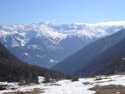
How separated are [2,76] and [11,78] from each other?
8.94m

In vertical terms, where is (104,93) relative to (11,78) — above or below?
below

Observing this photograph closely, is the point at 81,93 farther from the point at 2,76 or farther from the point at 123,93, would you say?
the point at 2,76

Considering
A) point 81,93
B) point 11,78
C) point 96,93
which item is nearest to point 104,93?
point 96,93

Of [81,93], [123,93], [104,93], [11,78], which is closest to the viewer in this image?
[123,93]

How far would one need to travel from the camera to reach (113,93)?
49750mm

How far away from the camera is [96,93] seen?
171 feet

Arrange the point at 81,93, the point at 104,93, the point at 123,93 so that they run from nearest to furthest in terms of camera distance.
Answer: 1. the point at 123,93
2. the point at 104,93
3. the point at 81,93

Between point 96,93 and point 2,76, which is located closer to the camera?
point 96,93

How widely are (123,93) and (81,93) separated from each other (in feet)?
36.2

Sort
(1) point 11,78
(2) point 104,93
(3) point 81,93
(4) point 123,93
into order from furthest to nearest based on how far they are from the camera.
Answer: (1) point 11,78
(3) point 81,93
(2) point 104,93
(4) point 123,93

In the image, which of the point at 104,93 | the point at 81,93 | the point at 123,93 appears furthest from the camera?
the point at 81,93

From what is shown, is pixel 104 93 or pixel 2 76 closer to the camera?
pixel 104 93

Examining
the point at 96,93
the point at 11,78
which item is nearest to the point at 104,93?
the point at 96,93

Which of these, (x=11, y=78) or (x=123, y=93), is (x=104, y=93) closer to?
(x=123, y=93)
